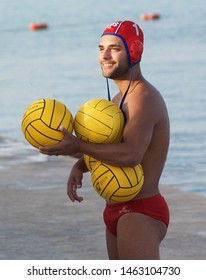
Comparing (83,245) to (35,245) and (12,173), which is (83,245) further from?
(12,173)

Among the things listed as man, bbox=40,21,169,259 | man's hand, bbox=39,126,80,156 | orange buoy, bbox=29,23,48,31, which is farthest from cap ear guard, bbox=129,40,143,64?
orange buoy, bbox=29,23,48,31

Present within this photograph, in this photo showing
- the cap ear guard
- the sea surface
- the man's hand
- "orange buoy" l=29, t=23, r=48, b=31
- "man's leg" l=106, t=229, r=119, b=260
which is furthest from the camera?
"orange buoy" l=29, t=23, r=48, b=31

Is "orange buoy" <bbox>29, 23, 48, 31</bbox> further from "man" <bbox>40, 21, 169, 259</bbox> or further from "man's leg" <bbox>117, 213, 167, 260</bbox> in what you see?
"man's leg" <bbox>117, 213, 167, 260</bbox>

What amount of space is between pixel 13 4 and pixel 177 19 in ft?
104

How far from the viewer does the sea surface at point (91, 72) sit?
49.5 ft

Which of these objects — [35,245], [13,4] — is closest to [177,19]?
[13,4]

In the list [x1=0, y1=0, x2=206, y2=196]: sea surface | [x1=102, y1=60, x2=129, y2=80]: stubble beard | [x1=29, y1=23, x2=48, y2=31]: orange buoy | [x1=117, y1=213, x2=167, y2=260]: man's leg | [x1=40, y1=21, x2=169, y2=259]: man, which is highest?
[x1=102, y1=60, x2=129, y2=80]: stubble beard

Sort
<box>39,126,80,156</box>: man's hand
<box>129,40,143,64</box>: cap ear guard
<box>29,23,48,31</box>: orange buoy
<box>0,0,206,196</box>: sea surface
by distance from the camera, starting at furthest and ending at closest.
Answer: <box>29,23,48,31</box>: orange buoy, <box>0,0,206,196</box>: sea surface, <box>129,40,143,64</box>: cap ear guard, <box>39,126,80,156</box>: man's hand

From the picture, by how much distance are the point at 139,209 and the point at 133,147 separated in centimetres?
40

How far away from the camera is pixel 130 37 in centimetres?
602

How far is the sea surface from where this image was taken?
15.1m

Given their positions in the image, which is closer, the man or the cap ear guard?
the man

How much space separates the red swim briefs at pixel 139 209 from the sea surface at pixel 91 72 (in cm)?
614

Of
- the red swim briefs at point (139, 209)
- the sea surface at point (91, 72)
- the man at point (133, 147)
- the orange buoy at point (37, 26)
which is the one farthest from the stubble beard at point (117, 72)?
the orange buoy at point (37, 26)
